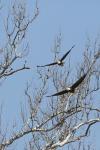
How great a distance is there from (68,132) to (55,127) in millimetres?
359

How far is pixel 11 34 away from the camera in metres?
15.3

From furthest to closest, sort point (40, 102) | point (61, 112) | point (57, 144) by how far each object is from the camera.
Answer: point (40, 102) → point (61, 112) → point (57, 144)

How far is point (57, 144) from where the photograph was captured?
1370cm

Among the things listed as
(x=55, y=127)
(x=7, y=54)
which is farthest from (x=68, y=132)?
(x=7, y=54)

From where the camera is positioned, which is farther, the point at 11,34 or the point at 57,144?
the point at 11,34

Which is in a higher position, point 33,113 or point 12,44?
point 12,44

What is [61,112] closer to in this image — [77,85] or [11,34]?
[77,85]

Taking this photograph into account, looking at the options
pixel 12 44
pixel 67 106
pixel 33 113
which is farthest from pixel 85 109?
pixel 12 44

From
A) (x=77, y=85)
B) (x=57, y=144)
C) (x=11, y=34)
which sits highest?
(x=11, y=34)

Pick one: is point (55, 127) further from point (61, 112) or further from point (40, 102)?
point (40, 102)

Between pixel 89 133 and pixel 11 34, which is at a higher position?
pixel 11 34

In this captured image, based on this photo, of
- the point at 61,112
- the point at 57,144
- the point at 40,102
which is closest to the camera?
the point at 57,144

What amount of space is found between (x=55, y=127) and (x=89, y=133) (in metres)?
0.91

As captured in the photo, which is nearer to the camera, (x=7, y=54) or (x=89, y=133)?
(x=89, y=133)
